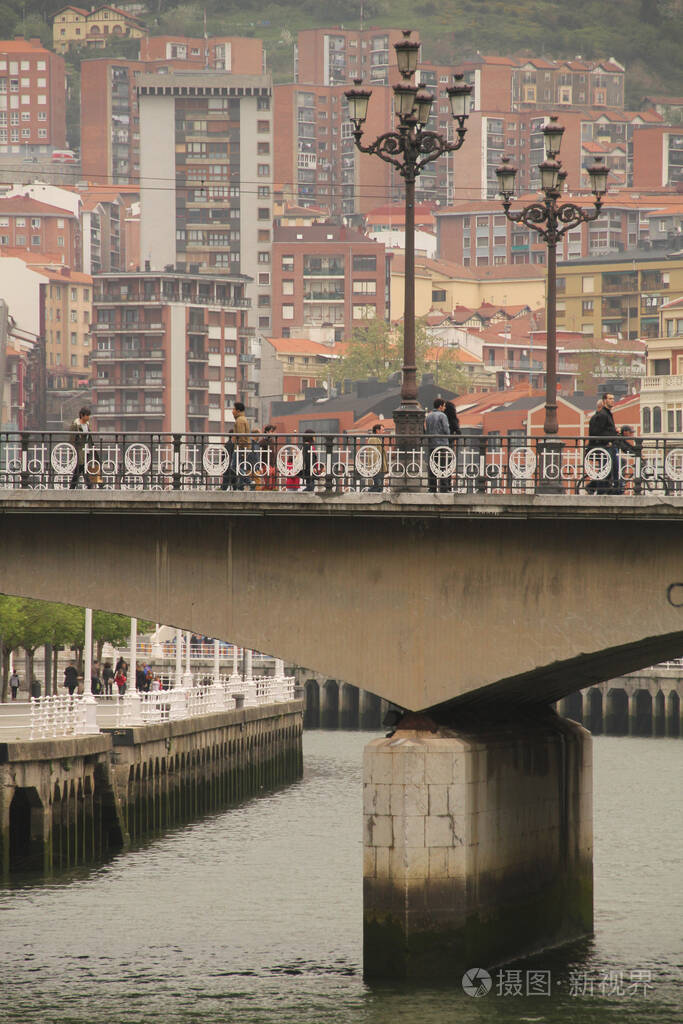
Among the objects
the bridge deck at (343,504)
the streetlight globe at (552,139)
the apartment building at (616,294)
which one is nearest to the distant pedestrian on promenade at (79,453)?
the bridge deck at (343,504)

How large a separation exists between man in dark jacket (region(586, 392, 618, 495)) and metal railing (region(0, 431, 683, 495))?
2 cm

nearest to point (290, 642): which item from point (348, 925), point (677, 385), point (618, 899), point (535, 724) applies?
point (535, 724)

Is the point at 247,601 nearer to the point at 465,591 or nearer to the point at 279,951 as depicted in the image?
the point at 465,591

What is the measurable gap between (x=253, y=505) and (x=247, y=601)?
54.8 inches

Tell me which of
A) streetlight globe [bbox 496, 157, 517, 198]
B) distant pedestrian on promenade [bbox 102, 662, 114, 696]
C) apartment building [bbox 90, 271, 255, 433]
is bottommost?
distant pedestrian on promenade [bbox 102, 662, 114, 696]

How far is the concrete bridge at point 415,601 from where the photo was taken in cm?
2747

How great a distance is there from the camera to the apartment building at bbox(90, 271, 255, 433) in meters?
185

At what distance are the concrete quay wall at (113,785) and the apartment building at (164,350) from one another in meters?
126

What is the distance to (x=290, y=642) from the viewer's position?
28641mm

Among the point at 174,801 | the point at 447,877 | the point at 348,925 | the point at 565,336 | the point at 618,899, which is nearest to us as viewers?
the point at 447,877

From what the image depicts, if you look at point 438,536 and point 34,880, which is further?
point 34,880

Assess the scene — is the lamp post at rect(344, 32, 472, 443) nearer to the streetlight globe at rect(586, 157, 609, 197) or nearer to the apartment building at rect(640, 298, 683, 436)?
the streetlight globe at rect(586, 157, 609, 197)

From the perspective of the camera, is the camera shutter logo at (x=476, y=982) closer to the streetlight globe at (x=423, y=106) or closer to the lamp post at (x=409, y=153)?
the lamp post at (x=409, y=153)

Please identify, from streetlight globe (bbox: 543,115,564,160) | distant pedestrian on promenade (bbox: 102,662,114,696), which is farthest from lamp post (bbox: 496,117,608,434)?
distant pedestrian on promenade (bbox: 102,662,114,696)
